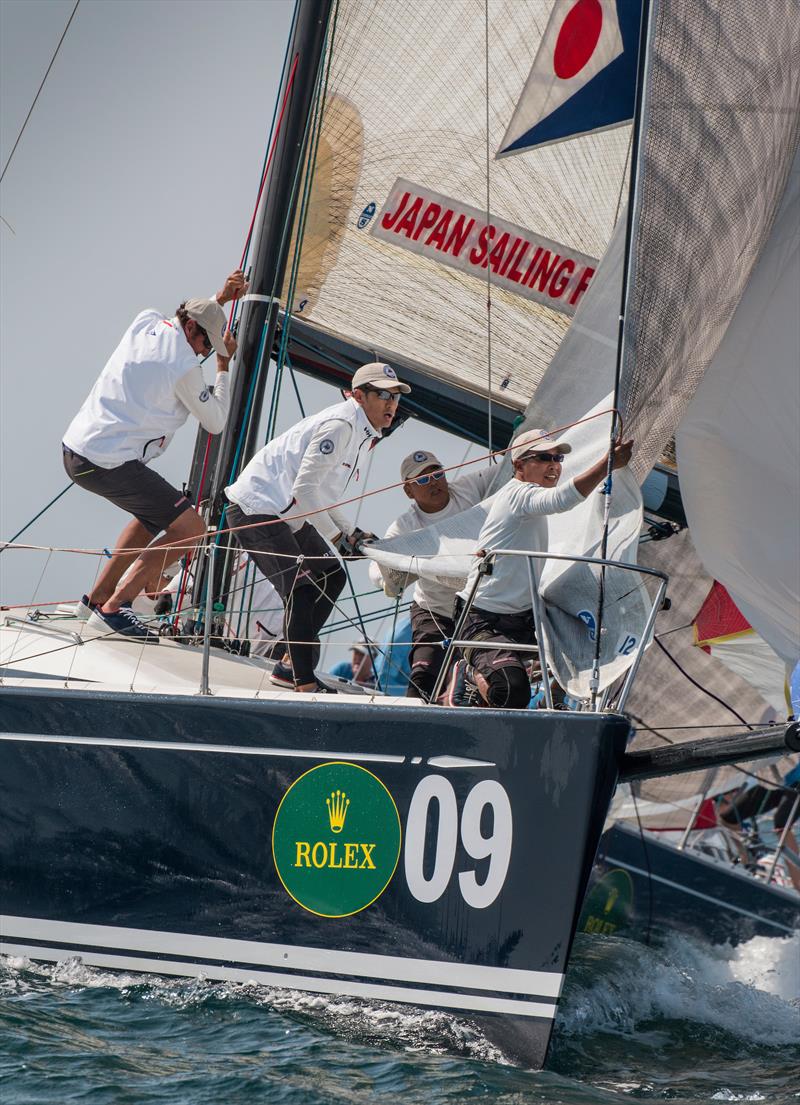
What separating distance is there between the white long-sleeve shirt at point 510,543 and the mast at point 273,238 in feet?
7.58

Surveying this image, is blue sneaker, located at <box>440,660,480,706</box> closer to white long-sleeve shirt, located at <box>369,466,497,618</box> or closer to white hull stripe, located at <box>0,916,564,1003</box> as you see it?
white long-sleeve shirt, located at <box>369,466,497,618</box>

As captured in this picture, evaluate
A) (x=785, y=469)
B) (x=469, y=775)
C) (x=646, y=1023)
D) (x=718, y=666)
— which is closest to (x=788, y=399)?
(x=785, y=469)

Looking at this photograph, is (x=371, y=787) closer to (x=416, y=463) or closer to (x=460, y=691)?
(x=460, y=691)

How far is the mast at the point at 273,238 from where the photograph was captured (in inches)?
271

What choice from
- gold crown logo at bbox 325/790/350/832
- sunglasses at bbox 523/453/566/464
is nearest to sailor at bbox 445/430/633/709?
sunglasses at bbox 523/453/566/464

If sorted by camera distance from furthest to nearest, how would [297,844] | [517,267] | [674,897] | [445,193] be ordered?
1. [674,897]
2. [517,267]
3. [445,193]
4. [297,844]

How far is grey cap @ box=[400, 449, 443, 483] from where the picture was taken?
581 centimetres

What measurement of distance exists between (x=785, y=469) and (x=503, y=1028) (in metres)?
2.40

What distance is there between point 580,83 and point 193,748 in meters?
4.92

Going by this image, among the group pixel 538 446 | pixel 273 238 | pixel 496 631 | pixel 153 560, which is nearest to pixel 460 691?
pixel 496 631

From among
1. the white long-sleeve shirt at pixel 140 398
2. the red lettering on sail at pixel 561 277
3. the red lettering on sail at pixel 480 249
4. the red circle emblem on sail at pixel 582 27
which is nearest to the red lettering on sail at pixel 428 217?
the red lettering on sail at pixel 480 249

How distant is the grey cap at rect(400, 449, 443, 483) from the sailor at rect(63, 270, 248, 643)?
80 cm

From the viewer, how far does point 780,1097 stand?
430 cm

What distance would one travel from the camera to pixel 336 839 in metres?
4.52
